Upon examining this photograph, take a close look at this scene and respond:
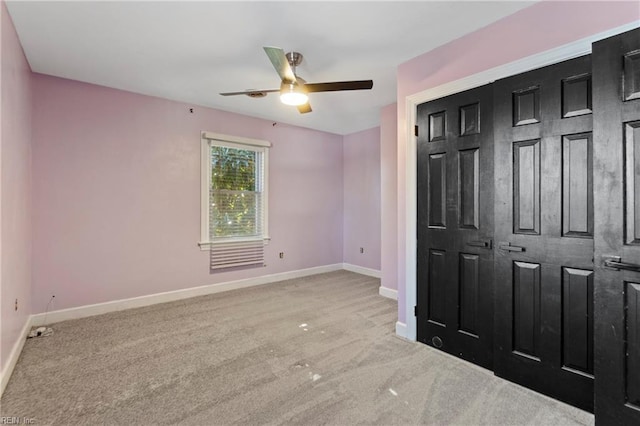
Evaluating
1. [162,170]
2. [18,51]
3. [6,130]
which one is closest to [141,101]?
[162,170]

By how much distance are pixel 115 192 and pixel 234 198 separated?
151cm

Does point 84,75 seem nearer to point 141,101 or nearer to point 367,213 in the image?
point 141,101

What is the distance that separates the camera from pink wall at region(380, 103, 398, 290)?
422 centimetres

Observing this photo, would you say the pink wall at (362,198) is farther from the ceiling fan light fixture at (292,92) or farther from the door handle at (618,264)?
the door handle at (618,264)

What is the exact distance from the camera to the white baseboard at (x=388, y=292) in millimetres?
4125

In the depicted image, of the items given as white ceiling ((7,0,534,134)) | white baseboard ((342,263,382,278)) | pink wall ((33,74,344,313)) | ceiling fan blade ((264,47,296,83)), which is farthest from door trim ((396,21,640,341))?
pink wall ((33,74,344,313))

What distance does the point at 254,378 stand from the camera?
2223 mm

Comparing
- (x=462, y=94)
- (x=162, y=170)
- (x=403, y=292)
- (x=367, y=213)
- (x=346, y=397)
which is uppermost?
(x=462, y=94)

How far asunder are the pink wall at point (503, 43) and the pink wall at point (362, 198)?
2346 millimetres

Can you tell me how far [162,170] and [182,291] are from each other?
1652 mm

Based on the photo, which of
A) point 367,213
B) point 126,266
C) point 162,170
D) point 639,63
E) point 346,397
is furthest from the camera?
point 367,213

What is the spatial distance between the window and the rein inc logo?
103 inches

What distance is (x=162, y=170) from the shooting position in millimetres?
4004

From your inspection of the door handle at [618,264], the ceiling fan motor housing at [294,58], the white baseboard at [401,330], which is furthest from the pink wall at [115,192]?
the door handle at [618,264]
